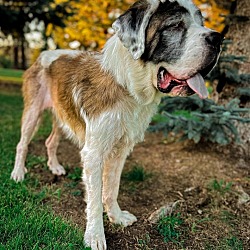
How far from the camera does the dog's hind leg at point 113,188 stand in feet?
11.2

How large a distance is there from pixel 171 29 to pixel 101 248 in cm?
180

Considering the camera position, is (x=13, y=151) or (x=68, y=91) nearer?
(x=68, y=91)

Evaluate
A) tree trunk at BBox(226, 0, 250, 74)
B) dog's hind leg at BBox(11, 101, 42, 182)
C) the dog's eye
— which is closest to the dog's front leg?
the dog's eye

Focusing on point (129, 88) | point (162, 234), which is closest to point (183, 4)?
point (129, 88)

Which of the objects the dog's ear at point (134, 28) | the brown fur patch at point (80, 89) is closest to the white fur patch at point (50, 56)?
the brown fur patch at point (80, 89)

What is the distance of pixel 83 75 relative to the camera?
3.35 metres

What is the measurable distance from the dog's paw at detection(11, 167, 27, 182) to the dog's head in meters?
2.25

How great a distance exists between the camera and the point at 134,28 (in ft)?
8.64

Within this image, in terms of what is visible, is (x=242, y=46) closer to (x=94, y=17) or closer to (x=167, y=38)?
(x=167, y=38)

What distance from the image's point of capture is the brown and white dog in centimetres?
261

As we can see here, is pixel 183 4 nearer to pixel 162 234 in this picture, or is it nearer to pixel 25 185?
pixel 162 234

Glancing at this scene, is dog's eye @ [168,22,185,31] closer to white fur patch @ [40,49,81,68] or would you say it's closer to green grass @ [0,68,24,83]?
white fur patch @ [40,49,81,68]

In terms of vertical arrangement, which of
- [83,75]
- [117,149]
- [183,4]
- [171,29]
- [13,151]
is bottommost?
[13,151]

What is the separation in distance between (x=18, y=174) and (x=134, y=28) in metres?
2.42
